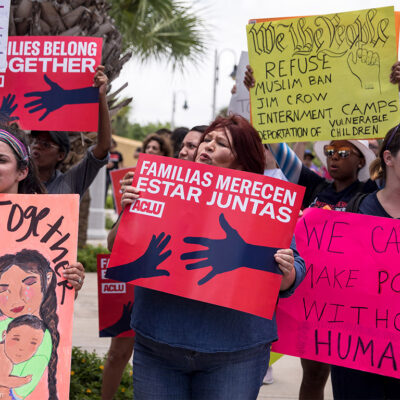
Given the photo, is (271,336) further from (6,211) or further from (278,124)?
(278,124)

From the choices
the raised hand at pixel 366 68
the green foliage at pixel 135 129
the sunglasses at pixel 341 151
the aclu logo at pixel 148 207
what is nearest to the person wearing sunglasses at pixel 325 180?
the sunglasses at pixel 341 151

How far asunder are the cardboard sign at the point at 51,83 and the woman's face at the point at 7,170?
978mm

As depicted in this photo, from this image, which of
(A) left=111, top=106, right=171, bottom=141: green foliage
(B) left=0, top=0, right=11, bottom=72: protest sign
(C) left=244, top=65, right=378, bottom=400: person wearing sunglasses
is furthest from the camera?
(A) left=111, top=106, right=171, bottom=141: green foliage

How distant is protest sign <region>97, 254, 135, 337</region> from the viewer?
3.44 meters

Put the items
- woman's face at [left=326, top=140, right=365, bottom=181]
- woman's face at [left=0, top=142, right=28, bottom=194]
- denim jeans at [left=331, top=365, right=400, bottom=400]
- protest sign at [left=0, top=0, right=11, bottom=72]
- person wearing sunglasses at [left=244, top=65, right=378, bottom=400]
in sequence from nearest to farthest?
woman's face at [left=0, top=142, right=28, bottom=194] < denim jeans at [left=331, top=365, right=400, bottom=400] < protest sign at [left=0, top=0, right=11, bottom=72] < person wearing sunglasses at [left=244, top=65, right=378, bottom=400] < woman's face at [left=326, top=140, right=365, bottom=181]

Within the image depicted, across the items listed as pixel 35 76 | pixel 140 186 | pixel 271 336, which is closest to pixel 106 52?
pixel 35 76

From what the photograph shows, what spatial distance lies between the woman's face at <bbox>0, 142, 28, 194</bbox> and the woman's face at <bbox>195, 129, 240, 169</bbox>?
0.75 metres

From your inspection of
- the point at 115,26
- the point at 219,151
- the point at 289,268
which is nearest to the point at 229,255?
the point at 289,268

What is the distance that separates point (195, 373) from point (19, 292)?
714mm

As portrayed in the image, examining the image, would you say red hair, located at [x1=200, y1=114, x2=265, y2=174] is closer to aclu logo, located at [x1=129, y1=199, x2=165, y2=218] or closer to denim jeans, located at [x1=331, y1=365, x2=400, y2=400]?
aclu logo, located at [x1=129, y1=199, x2=165, y2=218]

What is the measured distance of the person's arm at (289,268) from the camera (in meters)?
2.13

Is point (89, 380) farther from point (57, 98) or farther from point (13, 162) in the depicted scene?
point (13, 162)

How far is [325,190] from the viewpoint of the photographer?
3.61 m

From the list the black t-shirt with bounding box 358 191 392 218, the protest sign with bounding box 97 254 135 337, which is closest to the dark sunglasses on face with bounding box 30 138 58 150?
the protest sign with bounding box 97 254 135 337
